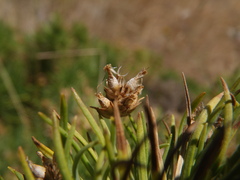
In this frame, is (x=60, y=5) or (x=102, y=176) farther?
(x=60, y=5)

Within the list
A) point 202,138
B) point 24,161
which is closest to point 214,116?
point 202,138

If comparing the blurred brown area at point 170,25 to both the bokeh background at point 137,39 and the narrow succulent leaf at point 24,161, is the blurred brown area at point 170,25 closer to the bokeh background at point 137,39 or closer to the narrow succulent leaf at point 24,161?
the bokeh background at point 137,39

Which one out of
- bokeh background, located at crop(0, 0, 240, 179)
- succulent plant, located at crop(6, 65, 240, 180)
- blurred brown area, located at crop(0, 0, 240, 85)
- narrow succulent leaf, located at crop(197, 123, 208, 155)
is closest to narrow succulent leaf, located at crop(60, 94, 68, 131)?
succulent plant, located at crop(6, 65, 240, 180)

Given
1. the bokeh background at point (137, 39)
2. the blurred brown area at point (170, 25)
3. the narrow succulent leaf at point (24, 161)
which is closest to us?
the narrow succulent leaf at point (24, 161)

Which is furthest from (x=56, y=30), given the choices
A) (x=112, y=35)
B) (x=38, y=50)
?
(x=112, y=35)

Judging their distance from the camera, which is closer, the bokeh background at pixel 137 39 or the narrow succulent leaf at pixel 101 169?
the narrow succulent leaf at pixel 101 169

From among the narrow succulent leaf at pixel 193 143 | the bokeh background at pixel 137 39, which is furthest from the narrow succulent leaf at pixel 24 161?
the bokeh background at pixel 137 39

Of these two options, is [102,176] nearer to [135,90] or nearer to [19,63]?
[135,90]
